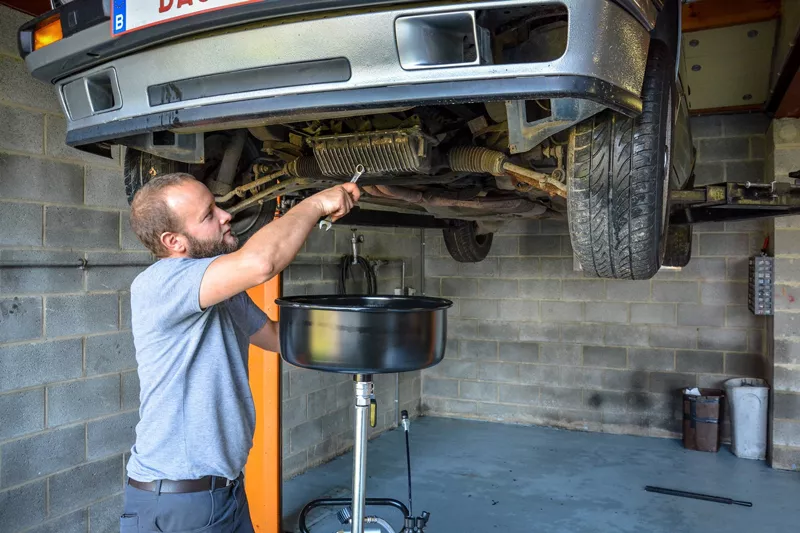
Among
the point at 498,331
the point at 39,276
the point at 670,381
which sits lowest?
the point at 670,381

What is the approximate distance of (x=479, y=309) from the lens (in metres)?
5.71

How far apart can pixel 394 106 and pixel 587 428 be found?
15.4ft

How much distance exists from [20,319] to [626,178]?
2.27 meters

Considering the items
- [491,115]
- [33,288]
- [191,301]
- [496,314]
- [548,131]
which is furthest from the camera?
[496,314]

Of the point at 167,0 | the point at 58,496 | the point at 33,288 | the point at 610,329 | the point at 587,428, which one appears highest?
the point at 167,0

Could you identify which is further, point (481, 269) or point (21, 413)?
point (481, 269)

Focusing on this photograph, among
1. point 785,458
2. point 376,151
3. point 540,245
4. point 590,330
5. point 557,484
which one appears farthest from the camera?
point 540,245

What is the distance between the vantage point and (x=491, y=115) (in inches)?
72.6

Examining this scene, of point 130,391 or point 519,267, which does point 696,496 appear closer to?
point 519,267

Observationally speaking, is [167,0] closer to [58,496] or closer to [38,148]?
[38,148]

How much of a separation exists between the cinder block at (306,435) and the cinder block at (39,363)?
1.72 m

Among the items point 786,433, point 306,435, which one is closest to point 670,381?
point 786,433

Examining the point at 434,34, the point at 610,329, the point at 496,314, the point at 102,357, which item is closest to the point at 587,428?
the point at 610,329

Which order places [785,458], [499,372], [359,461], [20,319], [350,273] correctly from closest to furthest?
1. [359,461]
2. [20,319]
3. [785,458]
4. [350,273]
5. [499,372]
